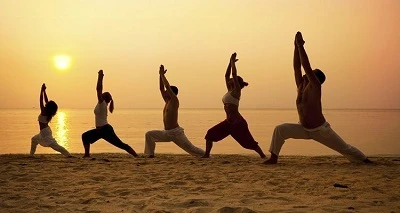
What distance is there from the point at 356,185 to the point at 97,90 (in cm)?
642

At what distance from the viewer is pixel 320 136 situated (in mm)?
7805

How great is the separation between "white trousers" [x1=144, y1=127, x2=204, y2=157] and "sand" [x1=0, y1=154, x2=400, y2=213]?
1.97m

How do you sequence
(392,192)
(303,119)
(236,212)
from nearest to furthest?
(236,212)
(392,192)
(303,119)

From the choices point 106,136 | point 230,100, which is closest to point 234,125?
point 230,100

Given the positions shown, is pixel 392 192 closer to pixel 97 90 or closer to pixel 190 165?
pixel 190 165

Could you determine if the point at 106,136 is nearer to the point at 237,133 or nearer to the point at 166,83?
the point at 166,83

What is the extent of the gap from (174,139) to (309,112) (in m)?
3.53

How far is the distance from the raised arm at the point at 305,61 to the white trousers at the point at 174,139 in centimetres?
357

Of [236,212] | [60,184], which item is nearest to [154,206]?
[236,212]

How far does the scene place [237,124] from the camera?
9.77 meters

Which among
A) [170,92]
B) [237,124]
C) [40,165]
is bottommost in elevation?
[40,165]

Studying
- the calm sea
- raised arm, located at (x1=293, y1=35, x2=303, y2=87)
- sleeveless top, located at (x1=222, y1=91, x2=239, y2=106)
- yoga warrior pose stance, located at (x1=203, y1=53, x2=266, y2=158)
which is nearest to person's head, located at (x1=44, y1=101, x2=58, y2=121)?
yoga warrior pose stance, located at (x1=203, y1=53, x2=266, y2=158)

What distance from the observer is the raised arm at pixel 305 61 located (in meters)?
7.46

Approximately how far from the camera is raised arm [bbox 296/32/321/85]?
7465 millimetres
